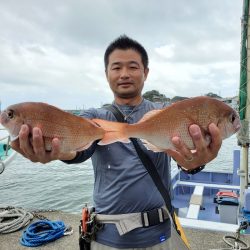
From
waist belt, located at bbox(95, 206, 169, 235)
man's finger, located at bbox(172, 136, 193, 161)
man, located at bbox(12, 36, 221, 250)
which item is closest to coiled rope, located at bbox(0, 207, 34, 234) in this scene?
man, located at bbox(12, 36, 221, 250)

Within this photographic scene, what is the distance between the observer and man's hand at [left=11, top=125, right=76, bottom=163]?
6.23ft

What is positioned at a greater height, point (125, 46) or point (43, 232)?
point (125, 46)

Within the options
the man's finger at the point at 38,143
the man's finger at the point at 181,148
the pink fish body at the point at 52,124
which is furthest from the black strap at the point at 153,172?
the man's finger at the point at 38,143

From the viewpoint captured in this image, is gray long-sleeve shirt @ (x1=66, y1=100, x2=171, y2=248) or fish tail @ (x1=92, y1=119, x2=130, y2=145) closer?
fish tail @ (x1=92, y1=119, x2=130, y2=145)

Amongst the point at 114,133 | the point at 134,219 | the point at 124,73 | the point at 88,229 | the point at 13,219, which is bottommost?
the point at 13,219

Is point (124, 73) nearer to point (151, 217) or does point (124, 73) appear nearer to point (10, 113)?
point (10, 113)

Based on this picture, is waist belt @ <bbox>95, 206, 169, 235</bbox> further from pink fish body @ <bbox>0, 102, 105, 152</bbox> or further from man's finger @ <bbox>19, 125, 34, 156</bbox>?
man's finger @ <bbox>19, 125, 34, 156</bbox>

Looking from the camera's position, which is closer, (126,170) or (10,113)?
(10,113)

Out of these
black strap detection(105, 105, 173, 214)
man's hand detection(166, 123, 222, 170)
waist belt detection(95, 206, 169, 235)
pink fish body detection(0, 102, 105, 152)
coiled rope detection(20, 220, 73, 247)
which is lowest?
coiled rope detection(20, 220, 73, 247)

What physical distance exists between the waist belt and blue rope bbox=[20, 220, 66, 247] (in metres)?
2.66

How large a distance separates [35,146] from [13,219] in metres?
4.21

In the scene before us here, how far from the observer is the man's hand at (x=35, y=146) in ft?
6.23

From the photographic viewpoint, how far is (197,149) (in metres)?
2.03

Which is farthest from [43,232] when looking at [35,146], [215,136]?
[215,136]
